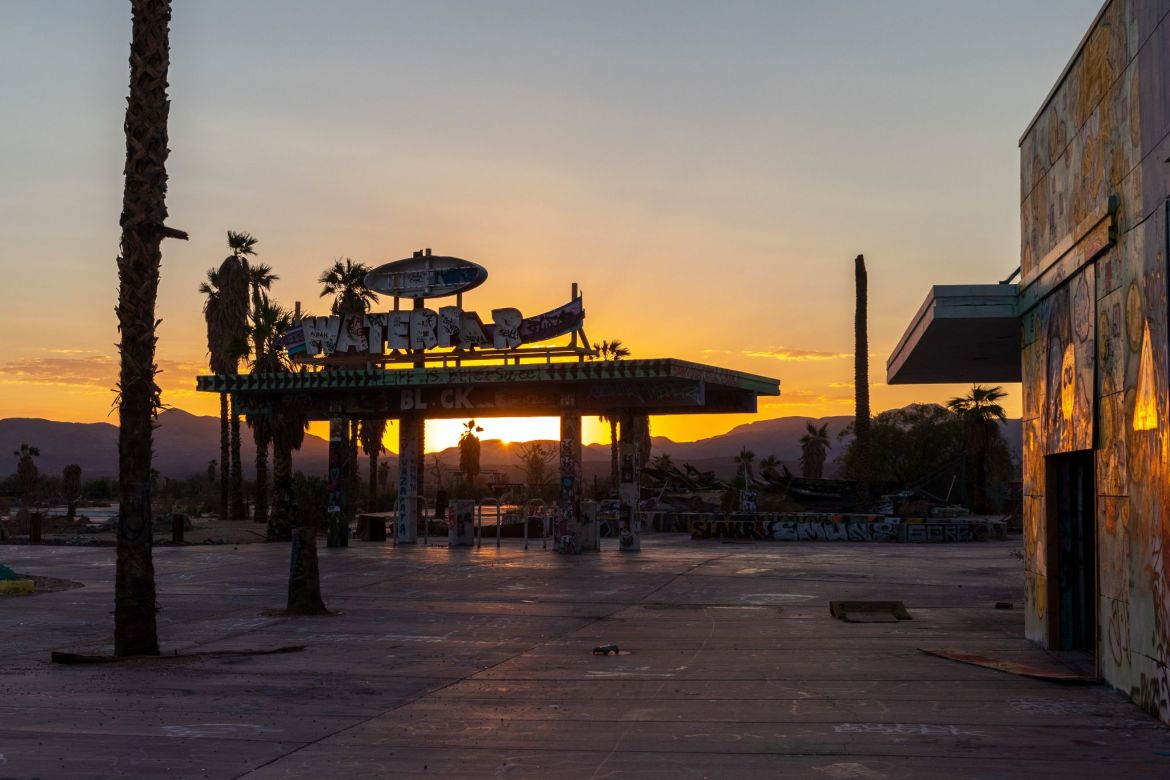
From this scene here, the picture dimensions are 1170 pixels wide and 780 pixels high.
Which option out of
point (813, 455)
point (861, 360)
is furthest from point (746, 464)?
point (813, 455)

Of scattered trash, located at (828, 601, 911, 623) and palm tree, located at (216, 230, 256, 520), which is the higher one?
palm tree, located at (216, 230, 256, 520)

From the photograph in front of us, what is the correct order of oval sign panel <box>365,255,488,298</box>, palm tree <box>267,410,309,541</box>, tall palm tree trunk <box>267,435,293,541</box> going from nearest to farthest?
oval sign panel <box>365,255,488,298</box>
palm tree <box>267,410,309,541</box>
tall palm tree trunk <box>267,435,293,541</box>

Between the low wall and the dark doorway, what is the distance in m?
26.0

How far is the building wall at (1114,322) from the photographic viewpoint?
9.11 metres

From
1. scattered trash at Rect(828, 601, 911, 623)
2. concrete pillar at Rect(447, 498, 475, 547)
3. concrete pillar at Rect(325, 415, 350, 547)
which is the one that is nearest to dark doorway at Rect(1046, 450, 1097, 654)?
Answer: scattered trash at Rect(828, 601, 911, 623)

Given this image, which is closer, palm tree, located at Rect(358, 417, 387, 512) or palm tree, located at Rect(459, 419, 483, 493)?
palm tree, located at Rect(358, 417, 387, 512)

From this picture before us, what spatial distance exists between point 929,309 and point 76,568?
2005 cm

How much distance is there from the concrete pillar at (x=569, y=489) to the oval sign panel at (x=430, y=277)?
4.86 m

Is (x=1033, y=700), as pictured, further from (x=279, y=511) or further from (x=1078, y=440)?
(x=279, y=511)

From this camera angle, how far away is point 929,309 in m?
13.9

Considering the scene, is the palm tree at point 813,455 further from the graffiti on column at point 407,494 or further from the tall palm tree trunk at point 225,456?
the graffiti on column at point 407,494

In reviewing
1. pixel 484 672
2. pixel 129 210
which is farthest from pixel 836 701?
pixel 129 210

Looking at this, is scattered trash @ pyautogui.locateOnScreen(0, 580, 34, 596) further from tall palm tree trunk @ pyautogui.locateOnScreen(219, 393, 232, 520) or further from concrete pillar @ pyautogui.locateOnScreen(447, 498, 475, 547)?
tall palm tree trunk @ pyautogui.locateOnScreen(219, 393, 232, 520)

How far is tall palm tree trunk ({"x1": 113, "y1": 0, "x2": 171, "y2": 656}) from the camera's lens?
12922mm
